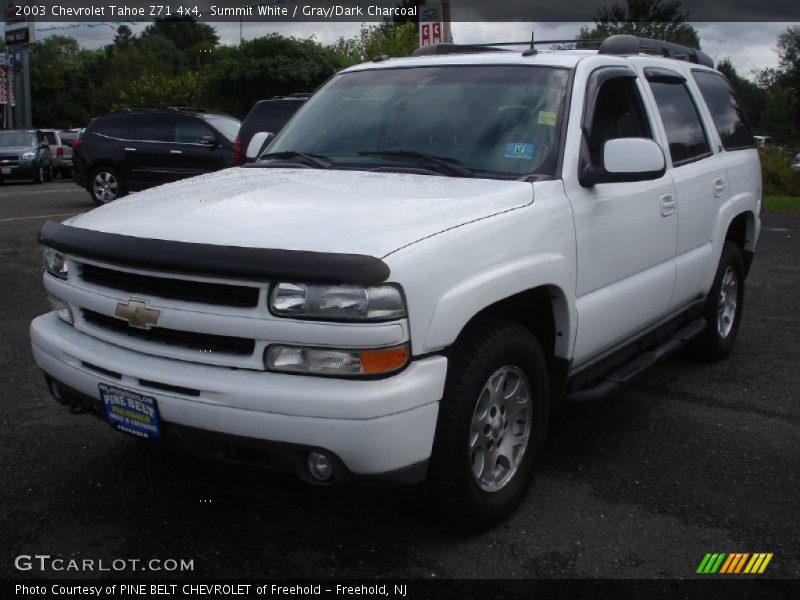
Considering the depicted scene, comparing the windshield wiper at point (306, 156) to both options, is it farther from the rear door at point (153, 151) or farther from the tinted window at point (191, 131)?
the rear door at point (153, 151)

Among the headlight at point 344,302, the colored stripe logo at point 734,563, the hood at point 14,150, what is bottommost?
the colored stripe logo at point 734,563

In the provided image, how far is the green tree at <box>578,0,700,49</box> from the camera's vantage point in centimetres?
5153

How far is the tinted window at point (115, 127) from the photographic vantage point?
15.9m

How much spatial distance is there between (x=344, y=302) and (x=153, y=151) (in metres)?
13.6

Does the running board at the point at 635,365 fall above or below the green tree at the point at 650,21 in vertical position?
below

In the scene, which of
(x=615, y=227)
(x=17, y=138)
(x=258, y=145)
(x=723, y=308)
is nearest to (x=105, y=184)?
(x=17, y=138)

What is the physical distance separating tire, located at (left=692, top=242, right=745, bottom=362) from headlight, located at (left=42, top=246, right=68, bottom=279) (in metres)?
3.84

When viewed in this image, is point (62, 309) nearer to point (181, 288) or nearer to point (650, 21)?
point (181, 288)

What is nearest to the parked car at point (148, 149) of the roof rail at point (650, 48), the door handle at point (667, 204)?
the roof rail at point (650, 48)

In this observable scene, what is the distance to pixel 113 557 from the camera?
3.29 metres

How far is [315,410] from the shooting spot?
9.42 feet

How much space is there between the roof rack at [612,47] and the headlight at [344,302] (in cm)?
216

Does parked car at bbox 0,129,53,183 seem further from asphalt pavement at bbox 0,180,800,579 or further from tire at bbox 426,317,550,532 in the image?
Result: tire at bbox 426,317,550,532

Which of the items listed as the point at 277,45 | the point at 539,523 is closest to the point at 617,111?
the point at 539,523
